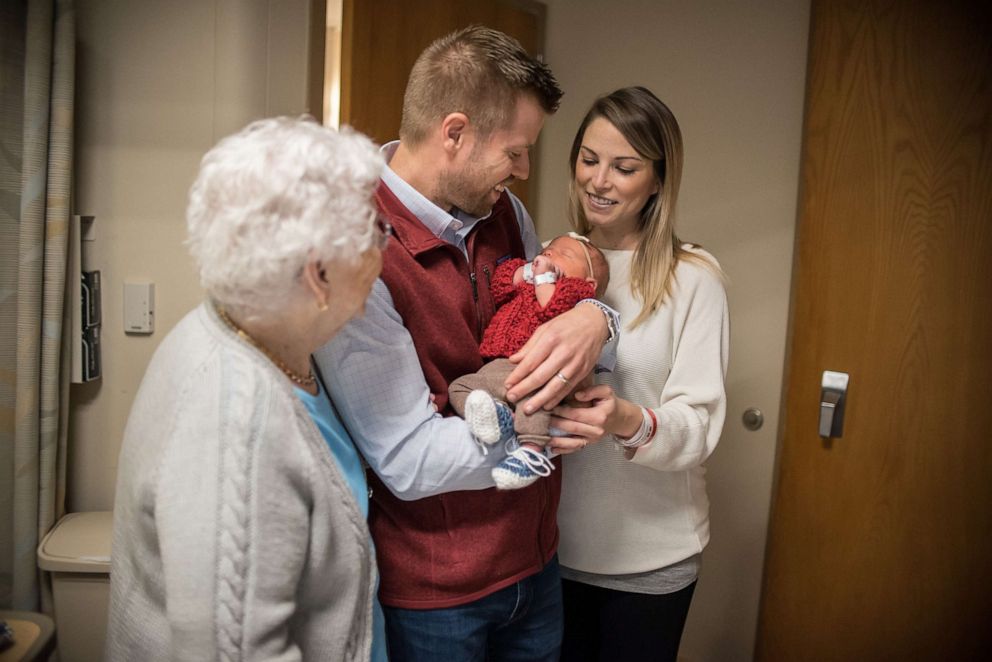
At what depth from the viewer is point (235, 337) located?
92 cm

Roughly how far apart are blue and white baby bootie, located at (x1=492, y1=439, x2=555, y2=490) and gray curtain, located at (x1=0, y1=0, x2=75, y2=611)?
53.7 inches

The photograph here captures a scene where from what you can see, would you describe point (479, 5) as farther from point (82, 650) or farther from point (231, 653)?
point (82, 650)

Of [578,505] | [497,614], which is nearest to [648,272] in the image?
[578,505]

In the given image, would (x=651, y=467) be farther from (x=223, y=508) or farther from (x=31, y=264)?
(x=31, y=264)

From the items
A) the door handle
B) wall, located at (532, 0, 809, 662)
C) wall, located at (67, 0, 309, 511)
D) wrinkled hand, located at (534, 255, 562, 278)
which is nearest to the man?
wrinkled hand, located at (534, 255, 562, 278)

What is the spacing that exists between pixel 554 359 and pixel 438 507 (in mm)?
313

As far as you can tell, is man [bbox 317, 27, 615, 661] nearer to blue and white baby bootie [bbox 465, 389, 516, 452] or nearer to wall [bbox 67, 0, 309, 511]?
blue and white baby bootie [bbox 465, 389, 516, 452]

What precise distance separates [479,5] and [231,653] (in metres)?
→ 2.03

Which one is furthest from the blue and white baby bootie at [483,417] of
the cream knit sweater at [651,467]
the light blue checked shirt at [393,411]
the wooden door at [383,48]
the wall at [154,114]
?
the wall at [154,114]

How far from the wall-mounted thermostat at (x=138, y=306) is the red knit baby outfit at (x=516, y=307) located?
3.88 ft

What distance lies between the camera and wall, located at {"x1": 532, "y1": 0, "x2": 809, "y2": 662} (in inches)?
93.4

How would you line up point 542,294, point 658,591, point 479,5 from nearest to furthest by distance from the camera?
point 542,294 → point 658,591 → point 479,5

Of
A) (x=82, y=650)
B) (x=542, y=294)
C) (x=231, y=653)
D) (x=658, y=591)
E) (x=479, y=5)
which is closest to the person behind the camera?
(x=231, y=653)

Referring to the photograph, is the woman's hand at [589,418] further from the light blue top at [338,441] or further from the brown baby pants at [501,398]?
the light blue top at [338,441]
